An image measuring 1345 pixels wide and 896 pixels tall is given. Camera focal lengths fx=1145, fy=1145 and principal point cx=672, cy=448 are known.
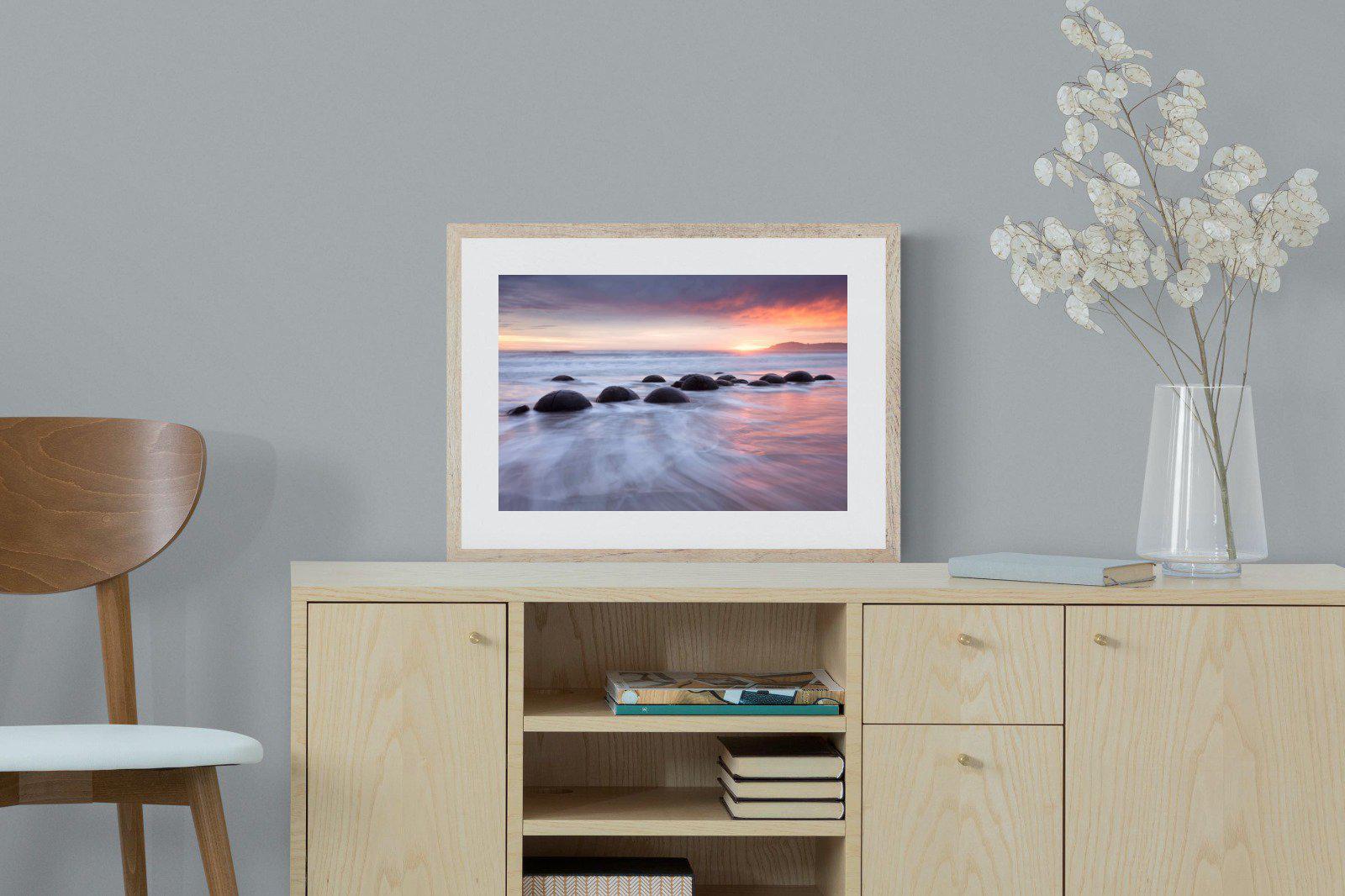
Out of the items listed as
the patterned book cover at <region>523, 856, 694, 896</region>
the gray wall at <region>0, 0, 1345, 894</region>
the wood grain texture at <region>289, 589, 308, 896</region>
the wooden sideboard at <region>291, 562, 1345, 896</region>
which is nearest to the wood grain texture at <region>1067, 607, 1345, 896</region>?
the wooden sideboard at <region>291, 562, 1345, 896</region>

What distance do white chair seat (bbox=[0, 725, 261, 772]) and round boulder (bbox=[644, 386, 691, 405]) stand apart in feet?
2.76

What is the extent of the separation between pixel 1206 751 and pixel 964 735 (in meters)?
0.34

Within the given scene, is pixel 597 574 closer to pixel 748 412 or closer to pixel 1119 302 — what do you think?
pixel 748 412

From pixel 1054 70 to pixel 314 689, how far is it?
1.58 metres

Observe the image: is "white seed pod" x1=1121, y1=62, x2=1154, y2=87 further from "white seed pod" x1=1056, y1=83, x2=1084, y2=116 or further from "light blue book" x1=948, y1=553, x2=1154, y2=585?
"light blue book" x1=948, y1=553, x2=1154, y2=585

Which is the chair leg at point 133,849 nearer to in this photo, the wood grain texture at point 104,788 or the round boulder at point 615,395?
the wood grain texture at point 104,788

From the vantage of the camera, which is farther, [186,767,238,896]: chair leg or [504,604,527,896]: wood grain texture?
[504,604,527,896]: wood grain texture

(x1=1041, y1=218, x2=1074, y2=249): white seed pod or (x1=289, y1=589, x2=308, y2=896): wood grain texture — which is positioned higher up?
(x1=1041, y1=218, x2=1074, y2=249): white seed pod

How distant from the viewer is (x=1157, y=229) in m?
1.98

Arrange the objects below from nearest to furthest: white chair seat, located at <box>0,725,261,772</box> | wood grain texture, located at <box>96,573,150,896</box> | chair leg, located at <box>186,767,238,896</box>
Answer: white chair seat, located at <box>0,725,261,772</box>, chair leg, located at <box>186,767,238,896</box>, wood grain texture, located at <box>96,573,150,896</box>

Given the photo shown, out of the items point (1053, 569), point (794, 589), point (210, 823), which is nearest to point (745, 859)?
point (794, 589)

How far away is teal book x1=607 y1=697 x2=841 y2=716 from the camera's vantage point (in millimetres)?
1650

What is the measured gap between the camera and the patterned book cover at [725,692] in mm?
1655

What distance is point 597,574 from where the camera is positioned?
5.76 ft
